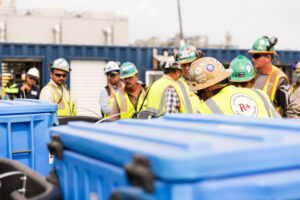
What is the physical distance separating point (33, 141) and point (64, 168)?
5.52ft

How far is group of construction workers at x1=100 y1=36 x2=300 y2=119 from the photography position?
304 cm

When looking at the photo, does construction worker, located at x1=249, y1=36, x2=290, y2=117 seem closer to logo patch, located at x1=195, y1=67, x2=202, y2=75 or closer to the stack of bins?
logo patch, located at x1=195, y1=67, x2=202, y2=75

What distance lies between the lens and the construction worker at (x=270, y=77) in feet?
16.5

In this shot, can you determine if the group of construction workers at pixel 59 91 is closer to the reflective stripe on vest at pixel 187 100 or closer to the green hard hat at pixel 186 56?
the green hard hat at pixel 186 56

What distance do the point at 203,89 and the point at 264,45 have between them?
2.49 meters

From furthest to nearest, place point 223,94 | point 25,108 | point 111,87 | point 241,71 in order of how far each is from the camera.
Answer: point 111,87, point 241,71, point 25,108, point 223,94

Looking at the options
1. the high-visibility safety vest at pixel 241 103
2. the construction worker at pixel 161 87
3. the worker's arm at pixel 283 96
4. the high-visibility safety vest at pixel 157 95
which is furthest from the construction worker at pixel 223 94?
the worker's arm at pixel 283 96

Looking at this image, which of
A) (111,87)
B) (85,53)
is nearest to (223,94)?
(111,87)

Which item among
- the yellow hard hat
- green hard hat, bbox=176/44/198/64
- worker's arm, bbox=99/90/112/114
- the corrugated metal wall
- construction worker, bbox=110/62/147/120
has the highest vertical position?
the corrugated metal wall

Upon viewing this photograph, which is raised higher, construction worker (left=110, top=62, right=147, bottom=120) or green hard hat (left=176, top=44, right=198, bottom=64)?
green hard hat (left=176, top=44, right=198, bottom=64)

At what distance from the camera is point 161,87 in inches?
196

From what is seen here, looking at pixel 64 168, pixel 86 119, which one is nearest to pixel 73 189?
pixel 64 168

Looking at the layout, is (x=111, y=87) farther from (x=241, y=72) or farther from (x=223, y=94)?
(x=223, y=94)

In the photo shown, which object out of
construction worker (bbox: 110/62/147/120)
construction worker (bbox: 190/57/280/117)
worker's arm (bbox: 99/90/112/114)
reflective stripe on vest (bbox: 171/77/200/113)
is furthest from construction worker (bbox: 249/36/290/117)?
worker's arm (bbox: 99/90/112/114)
